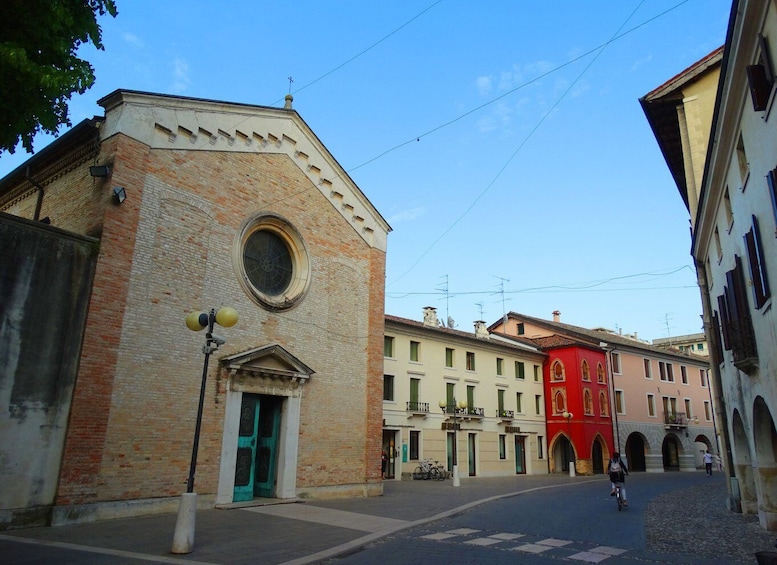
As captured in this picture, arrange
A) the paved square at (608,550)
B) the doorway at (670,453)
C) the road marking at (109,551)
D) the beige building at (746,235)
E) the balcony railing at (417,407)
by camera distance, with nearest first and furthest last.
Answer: the road marking at (109,551) → the beige building at (746,235) → the paved square at (608,550) → the balcony railing at (417,407) → the doorway at (670,453)

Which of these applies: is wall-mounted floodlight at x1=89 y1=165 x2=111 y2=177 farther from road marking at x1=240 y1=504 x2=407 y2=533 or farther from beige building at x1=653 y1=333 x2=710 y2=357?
beige building at x1=653 y1=333 x2=710 y2=357

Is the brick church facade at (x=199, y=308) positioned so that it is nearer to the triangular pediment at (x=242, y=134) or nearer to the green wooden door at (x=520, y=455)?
the triangular pediment at (x=242, y=134)

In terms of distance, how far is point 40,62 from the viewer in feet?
26.3

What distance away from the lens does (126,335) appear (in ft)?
39.1

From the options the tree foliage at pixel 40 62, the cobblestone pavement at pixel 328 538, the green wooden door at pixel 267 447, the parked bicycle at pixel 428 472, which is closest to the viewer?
the tree foliage at pixel 40 62

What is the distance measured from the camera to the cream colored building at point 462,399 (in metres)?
28.3

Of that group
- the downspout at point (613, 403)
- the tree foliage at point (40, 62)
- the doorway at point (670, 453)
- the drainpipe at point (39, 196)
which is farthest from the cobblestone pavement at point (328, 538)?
the doorway at point (670, 453)

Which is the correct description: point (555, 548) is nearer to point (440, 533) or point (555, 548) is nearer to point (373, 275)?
point (440, 533)

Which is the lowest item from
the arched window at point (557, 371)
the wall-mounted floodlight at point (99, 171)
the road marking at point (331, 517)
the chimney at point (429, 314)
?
the road marking at point (331, 517)

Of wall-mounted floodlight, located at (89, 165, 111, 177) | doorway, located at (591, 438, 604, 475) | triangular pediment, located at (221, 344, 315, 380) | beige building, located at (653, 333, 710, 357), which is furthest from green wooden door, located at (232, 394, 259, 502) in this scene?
beige building, located at (653, 333, 710, 357)

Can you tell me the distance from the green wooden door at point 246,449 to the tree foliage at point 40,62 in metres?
8.42

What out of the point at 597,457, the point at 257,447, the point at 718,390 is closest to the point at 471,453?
the point at 597,457

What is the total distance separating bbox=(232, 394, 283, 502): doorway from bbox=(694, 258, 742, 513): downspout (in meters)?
12.7

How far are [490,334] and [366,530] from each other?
103ft
